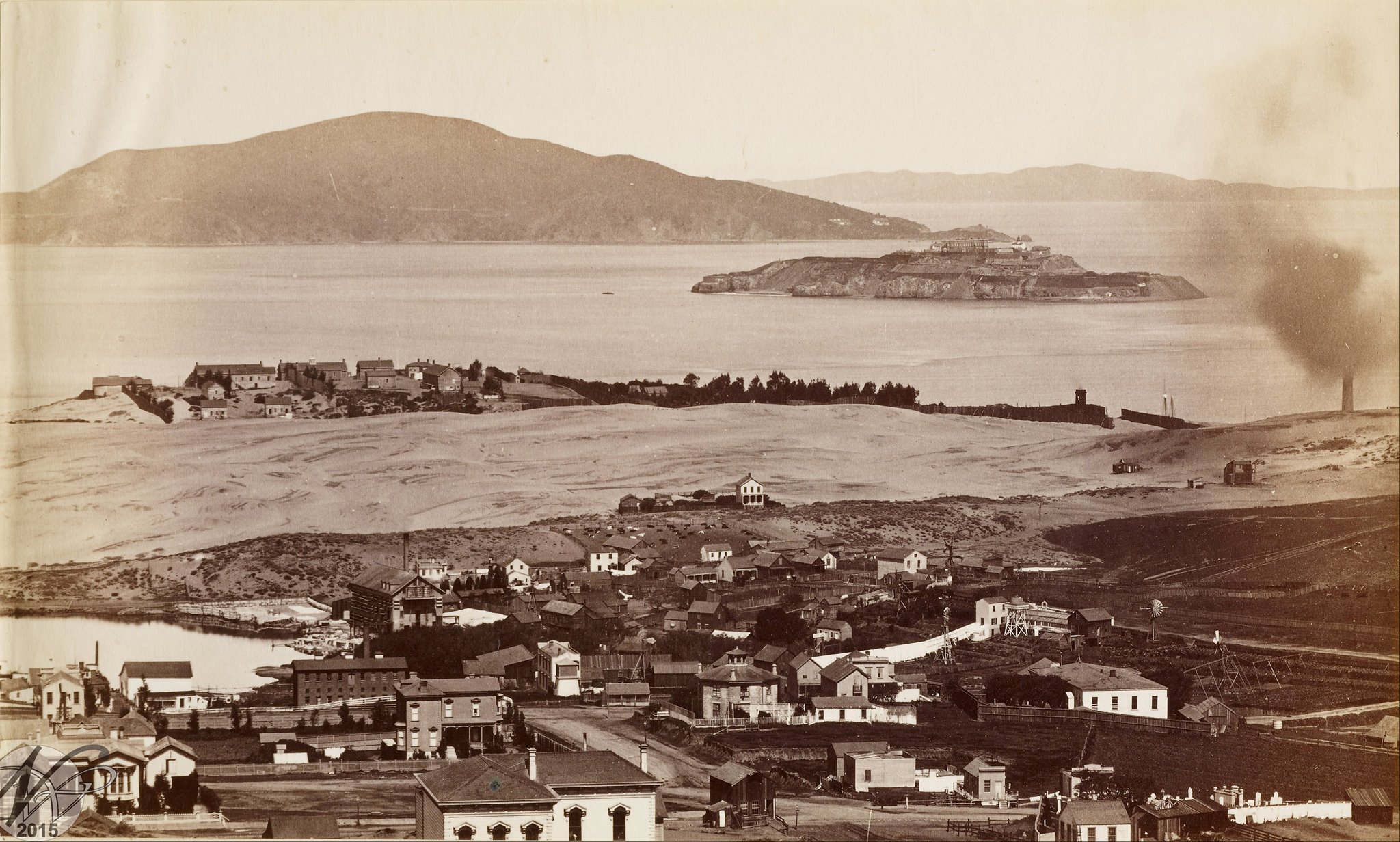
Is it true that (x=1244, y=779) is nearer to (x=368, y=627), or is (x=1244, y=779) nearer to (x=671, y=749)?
(x=671, y=749)

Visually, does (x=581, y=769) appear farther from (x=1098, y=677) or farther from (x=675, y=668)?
(x=1098, y=677)

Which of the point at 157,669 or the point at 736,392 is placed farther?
the point at 736,392

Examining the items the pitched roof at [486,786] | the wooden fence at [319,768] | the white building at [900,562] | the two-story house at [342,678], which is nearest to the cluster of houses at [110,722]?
the wooden fence at [319,768]

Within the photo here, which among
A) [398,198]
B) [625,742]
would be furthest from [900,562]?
[398,198]

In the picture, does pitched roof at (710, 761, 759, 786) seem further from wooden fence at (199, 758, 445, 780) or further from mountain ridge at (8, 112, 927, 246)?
mountain ridge at (8, 112, 927, 246)

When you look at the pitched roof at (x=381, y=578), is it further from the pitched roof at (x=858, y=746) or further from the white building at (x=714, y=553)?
the pitched roof at (x=858, y=746)

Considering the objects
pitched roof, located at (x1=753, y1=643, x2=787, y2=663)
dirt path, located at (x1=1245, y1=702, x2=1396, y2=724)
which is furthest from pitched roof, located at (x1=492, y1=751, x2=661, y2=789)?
dirt path, located at (x1=1245, y1=702, x2=1396, y2=724)

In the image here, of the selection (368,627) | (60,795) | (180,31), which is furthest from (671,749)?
(180,31)
